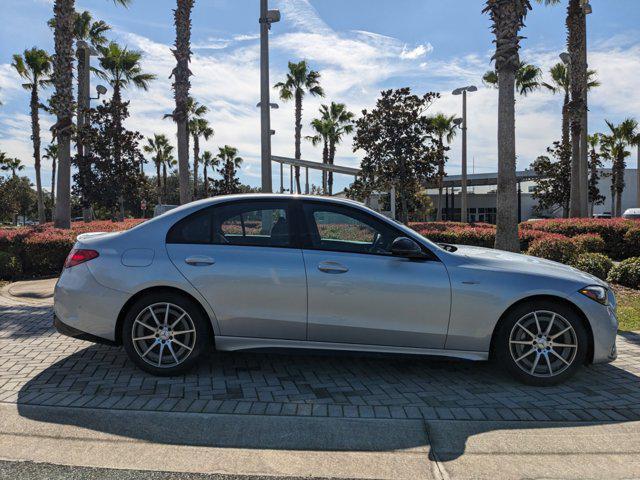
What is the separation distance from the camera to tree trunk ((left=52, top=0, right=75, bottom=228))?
14.3 meters

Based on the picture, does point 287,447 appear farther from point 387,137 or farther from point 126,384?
point 387,137

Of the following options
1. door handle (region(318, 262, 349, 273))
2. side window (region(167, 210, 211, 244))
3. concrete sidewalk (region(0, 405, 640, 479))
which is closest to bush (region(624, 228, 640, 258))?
concrete sidewalk (region(0, 405, 640, 479))

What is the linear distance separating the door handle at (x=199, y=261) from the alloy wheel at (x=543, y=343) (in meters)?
2.53

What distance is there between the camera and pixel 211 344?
14.0 feet

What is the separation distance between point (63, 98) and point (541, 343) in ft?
49.1

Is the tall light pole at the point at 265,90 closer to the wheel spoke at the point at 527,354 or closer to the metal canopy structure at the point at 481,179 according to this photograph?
the wheel spoke at the point at 527,354

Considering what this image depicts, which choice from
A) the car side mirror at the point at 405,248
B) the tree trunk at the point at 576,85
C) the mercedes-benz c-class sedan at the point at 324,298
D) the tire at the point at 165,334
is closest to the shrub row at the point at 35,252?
the mercedes-benz c-class sedan at the point at 324,298

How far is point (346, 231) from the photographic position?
4.30m

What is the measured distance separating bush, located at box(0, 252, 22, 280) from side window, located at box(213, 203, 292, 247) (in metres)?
7.86

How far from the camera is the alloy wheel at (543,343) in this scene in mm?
4074

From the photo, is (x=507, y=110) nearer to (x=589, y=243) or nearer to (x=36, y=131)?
(x=589, y=243)

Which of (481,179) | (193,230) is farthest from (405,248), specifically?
(481,179)

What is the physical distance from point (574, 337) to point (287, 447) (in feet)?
8.29

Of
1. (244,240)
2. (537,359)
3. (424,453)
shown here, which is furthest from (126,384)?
(537,359)
